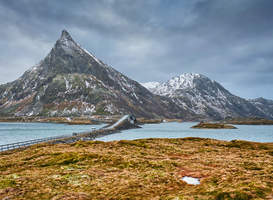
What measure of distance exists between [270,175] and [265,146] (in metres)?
21.7

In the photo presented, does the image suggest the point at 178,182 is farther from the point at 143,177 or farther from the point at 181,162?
the point at 181,162

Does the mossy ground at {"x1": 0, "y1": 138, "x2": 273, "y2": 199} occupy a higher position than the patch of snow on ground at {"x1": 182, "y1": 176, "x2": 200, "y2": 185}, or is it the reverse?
the mossy ground at {"x1": 0, "y1": 138, "x2": 273, "y2": 199}

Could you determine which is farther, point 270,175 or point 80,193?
point 270,175

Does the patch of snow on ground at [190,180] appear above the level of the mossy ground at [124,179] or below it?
below

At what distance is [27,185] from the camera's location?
43.7 ft

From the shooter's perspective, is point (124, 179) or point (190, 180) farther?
point (190, 180)

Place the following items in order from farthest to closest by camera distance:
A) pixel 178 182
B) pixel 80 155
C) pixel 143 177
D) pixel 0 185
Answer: pixel 80 155
pixel 143 177
pixel 178 182
pixel 0 185

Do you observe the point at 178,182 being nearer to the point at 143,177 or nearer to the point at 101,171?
the point at 143,177

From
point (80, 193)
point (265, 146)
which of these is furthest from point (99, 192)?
point (265, 146)

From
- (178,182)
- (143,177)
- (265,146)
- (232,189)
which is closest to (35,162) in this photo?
(143,177)

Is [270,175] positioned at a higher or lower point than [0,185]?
higher

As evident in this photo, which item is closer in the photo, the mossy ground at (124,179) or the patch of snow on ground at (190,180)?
the mossy ground at (124,179)

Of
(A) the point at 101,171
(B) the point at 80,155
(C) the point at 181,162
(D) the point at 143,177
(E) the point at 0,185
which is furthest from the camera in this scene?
(B) the point at 80,155

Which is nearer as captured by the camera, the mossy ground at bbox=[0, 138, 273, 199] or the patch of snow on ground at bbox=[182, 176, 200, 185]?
the mossy ground at bbox=[0, 138, 273, 199]
